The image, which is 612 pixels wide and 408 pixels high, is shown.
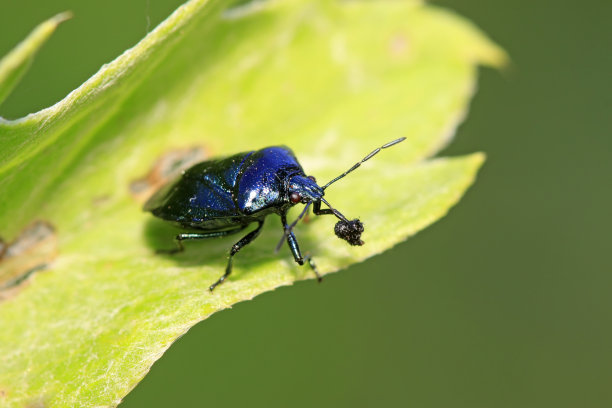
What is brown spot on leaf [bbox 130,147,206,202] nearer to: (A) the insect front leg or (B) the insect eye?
(B) the insect eye

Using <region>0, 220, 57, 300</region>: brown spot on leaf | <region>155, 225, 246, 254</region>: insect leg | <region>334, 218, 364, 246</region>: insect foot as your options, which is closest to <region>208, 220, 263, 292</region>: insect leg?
<region>155, 225, 246, 254</region>: insect leg

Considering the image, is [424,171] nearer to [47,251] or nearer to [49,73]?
[47,251]

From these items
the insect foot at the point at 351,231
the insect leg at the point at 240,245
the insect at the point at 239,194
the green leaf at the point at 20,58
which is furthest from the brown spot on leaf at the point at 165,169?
the green leaf at the point at 20,58

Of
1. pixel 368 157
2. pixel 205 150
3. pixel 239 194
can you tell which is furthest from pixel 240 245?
pixel 368 157

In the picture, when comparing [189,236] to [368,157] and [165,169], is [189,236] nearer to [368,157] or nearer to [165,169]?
[165,169]

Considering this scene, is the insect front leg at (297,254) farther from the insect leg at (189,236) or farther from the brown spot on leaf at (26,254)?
the brown spot on leaf at (26,254)

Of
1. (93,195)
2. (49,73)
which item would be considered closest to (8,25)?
(49,73)

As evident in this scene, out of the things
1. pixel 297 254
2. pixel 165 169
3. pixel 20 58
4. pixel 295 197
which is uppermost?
pixel 20 58
